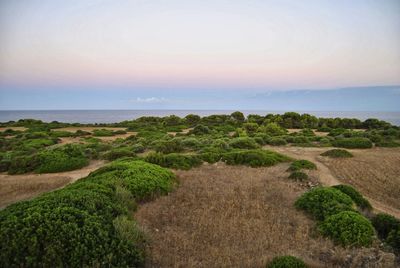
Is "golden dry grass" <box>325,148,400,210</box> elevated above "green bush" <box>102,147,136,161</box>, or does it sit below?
below

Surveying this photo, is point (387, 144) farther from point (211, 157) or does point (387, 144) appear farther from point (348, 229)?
point (348, 229)

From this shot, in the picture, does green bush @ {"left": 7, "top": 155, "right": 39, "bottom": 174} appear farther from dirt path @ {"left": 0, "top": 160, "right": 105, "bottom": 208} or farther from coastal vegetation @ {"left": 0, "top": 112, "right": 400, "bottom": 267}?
dirt path @ {"left": 0, "top": 160, "right": 105, "bottom": 208}

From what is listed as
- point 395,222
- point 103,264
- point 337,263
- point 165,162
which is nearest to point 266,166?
point 165,162

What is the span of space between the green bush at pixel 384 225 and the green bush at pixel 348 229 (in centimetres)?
76

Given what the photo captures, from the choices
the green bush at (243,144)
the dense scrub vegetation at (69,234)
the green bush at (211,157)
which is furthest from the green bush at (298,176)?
the green bush at (243,144)

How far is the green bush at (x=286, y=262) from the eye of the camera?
15.9 feet

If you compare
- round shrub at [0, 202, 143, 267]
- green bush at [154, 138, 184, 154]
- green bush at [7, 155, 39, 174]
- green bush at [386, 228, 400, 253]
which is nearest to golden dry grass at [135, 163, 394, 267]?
green bush at [386, 228, 400, 253]

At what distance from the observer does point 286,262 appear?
488 centimetres

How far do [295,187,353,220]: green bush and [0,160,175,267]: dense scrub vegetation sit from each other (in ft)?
16.2

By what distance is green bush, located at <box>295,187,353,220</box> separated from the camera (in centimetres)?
754

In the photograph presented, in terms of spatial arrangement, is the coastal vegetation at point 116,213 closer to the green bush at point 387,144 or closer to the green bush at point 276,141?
the green bush at point 276,141

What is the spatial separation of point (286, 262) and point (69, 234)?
3.91 meters

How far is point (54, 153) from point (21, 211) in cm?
1180

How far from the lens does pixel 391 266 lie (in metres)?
5.07
